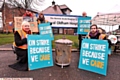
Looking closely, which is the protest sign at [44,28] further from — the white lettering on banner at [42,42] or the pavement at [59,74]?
the pavement at [59,74]

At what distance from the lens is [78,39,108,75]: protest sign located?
3825 millimetres

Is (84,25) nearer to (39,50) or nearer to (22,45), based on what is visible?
(39,50)

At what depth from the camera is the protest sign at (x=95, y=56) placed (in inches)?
151

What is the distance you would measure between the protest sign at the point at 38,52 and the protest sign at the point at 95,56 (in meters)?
1.13

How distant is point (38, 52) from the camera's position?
4.14 meters

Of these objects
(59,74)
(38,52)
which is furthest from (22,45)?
(59,74)

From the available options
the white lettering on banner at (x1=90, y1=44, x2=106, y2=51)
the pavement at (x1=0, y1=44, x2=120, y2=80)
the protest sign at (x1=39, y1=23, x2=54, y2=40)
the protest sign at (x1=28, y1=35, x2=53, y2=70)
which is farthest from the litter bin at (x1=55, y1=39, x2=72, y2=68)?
the protest sign at (x1=39, y1=23, x2=54, y2=40)

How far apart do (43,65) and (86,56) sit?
1398mm

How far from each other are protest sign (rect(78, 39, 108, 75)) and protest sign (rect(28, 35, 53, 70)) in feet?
3.72

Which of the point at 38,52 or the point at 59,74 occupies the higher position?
the point at 38,52

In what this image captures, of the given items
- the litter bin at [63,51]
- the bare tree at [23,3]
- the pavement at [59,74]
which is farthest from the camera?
→ the bare tree at [23,3]

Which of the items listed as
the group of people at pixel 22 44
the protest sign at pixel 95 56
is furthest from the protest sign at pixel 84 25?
the group of people at pixel 22 44

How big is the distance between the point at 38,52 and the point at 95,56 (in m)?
1.75

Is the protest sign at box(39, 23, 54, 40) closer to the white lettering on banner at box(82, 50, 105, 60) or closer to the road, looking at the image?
the road
